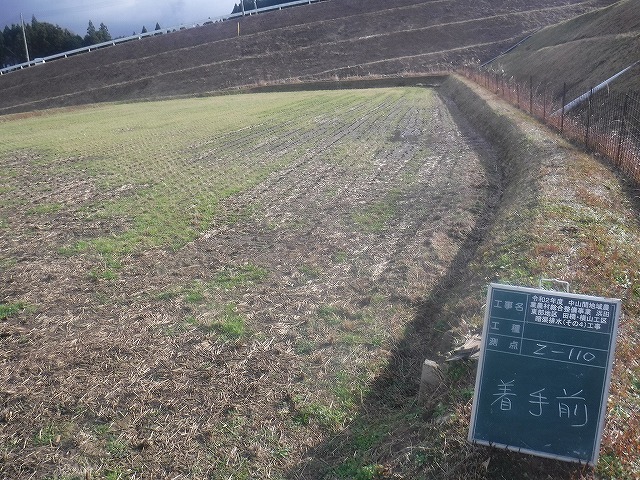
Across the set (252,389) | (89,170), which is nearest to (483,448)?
(252,389)

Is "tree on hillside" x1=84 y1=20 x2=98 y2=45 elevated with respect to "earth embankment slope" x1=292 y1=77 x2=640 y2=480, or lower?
elevated

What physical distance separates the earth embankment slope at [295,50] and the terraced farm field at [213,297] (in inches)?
1546

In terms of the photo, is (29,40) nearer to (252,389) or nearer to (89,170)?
(89,170)

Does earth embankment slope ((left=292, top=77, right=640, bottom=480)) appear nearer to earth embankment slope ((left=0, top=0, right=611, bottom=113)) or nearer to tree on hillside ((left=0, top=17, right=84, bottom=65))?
earth embankment slope ((left=0, top=0, right=611, bottom=113))

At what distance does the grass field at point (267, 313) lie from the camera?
4.48 meters

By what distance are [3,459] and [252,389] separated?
204cm

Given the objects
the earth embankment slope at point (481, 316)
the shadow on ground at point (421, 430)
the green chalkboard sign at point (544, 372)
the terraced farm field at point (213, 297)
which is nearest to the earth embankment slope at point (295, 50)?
the terraced farm field at point (213, 297)

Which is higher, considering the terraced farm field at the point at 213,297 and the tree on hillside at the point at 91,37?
the tree on hillside at the point at 91,37

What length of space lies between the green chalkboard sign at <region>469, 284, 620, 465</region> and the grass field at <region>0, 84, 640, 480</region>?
0.27m

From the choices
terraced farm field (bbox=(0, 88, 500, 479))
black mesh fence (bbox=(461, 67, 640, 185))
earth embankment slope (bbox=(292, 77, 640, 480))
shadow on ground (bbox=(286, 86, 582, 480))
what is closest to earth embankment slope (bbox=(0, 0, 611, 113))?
black mesh fence (bbox=(461, 67, 640, 185))

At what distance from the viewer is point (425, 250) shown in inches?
344

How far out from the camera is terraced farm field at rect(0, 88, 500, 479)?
15.5 feet

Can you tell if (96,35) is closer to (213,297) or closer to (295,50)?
(295,50)

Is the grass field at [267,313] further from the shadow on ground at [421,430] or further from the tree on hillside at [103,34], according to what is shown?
the tree on hillside at [103,34]
